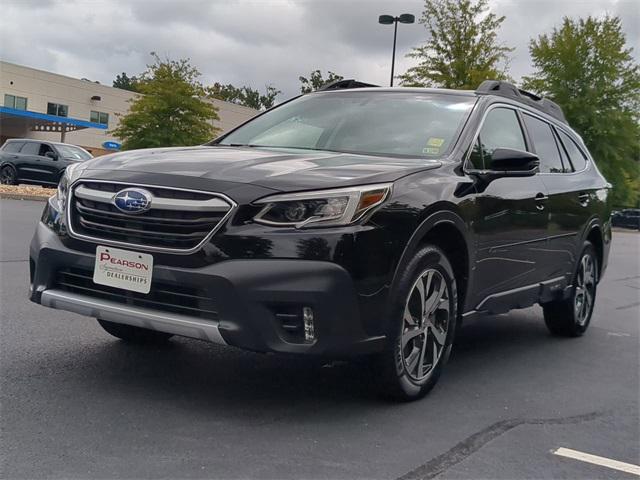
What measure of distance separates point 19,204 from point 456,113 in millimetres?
14576

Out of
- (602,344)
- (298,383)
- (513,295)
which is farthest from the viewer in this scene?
(602,344)

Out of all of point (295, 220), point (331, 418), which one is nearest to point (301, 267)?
point (295, 220)

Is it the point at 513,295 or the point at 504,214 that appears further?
the point at 513,295

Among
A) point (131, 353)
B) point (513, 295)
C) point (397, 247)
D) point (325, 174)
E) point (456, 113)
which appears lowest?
point (131, 353)

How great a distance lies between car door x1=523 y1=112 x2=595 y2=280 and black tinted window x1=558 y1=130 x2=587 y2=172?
8cm

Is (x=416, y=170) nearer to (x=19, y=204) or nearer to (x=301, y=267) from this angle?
(x=301, y=267)

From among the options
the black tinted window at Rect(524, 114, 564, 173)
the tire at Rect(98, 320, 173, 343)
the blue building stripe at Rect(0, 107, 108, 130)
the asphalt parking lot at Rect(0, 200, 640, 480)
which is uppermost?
the blue building stripe at Rect(0, 107, 108, 130)

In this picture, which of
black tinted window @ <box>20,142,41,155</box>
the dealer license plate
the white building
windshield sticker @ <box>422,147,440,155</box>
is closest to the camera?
the dealer license plate

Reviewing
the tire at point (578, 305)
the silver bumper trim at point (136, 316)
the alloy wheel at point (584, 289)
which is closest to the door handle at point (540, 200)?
the tire at point (578, 305)

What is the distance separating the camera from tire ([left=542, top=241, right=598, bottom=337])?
638cm

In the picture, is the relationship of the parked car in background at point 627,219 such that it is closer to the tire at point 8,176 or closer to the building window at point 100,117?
the tire at point 8,176

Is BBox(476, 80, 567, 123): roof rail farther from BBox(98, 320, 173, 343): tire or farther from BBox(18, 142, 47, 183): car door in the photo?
BBox(18, 142, 47, 183): car door

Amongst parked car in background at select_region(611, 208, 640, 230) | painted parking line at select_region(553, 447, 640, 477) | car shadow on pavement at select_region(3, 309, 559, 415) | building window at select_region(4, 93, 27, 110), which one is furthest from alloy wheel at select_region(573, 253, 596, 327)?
building window at select_region(4, 93, 27, 110)

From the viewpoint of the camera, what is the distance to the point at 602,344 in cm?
644
